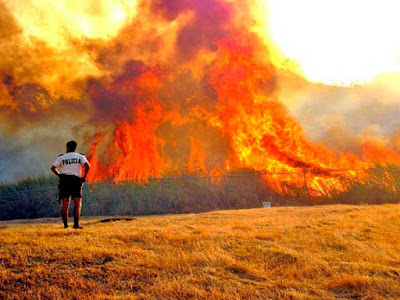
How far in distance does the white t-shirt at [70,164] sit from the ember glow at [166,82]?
10.8 m

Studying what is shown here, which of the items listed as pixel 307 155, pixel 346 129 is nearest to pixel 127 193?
pixel 307 155

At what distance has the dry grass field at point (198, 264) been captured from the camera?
18.4 feet

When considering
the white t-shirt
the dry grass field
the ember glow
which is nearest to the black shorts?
the white t-shirt

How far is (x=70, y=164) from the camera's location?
9586 mm

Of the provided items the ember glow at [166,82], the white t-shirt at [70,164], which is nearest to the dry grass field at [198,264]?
the white t-shirt at [70,164]

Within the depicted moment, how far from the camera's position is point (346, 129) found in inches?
1199

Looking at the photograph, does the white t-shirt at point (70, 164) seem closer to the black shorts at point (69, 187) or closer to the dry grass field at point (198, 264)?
the black shorts at point (69, 187)

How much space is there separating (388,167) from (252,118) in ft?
27.7

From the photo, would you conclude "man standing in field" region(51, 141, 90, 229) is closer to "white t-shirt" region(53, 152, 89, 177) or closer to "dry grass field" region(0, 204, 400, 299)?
"white t-shirt" region(53, 152, 89, 177)

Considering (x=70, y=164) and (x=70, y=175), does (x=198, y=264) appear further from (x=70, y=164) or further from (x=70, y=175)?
(x=70, y=164)

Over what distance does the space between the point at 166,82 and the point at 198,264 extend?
15.9m

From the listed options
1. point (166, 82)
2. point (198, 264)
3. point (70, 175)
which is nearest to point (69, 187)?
point (70, 175)

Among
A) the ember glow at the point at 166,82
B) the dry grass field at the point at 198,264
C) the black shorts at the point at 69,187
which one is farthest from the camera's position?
the ember glow at the point at 166,82

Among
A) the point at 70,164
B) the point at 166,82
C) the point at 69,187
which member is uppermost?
the point at 166,82
